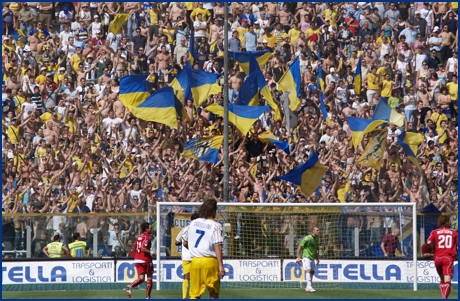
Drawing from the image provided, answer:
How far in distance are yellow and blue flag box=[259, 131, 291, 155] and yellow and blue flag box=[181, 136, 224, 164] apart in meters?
1.34

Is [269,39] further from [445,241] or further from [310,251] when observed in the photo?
[445,241]

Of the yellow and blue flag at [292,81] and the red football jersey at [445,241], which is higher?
the yellow and blue flag at [292,81]

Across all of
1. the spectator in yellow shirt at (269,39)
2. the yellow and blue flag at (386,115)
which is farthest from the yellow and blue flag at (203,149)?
the spectator in yellow shirt at (269,39)

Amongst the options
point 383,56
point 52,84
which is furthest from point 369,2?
point 52,84

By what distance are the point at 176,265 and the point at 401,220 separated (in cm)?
553

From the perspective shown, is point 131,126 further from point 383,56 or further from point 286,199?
point 383,56

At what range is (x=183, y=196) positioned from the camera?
23922 mm

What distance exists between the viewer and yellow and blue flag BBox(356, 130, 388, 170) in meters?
24.0

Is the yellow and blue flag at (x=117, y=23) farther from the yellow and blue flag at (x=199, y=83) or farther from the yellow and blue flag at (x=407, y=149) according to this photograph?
the yellow and blue flag at (x=407, y=149)

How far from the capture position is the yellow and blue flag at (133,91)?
2511 cm

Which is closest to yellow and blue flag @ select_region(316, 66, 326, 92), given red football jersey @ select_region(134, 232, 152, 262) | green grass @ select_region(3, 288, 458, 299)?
green grass @ select_region(3, 288, 458, 299)

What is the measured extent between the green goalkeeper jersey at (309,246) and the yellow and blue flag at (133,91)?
21.4 ft

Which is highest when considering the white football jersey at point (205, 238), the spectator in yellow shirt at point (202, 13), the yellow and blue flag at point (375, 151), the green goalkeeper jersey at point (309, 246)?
the spectator in yellow shirt at point (202, 13)

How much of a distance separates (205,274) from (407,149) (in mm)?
13351
